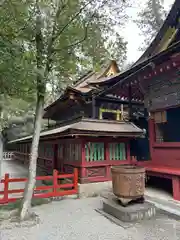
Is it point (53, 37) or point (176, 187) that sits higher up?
point (53, 37)

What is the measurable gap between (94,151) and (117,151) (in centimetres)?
118

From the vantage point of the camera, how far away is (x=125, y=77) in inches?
271

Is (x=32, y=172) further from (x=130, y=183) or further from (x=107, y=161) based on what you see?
(x=107, y=161)

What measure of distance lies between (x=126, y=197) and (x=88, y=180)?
9.41 feet

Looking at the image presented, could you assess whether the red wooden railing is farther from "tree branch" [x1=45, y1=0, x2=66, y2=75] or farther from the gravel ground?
"tree branch" [x1=45, y1=0, x2=66, y2=75]

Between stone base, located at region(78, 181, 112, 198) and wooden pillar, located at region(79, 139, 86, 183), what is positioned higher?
wooden pillar, located at region(79, 139, 86, 183)

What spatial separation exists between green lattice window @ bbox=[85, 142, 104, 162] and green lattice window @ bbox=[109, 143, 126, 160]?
0.44 m

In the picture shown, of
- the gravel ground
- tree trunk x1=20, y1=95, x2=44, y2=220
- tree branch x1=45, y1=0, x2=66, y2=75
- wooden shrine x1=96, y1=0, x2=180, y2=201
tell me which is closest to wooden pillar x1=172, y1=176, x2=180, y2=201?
wooden shrine x1=96, y1=0, x2=180, y2=201

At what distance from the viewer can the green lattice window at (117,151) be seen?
8.27 meters

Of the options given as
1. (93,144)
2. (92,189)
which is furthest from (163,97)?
(92,189)

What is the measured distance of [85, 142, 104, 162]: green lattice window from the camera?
25.1 feet

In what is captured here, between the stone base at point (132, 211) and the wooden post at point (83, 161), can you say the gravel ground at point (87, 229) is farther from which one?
the wooden post at point (83, 161)

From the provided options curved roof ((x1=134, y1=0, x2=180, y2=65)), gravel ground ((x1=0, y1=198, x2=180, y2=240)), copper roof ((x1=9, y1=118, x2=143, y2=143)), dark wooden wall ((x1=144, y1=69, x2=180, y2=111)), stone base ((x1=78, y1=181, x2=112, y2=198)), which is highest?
curved roof ((x1=134, y1=0, x2=180, y2=65))

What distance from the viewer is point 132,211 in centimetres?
448
